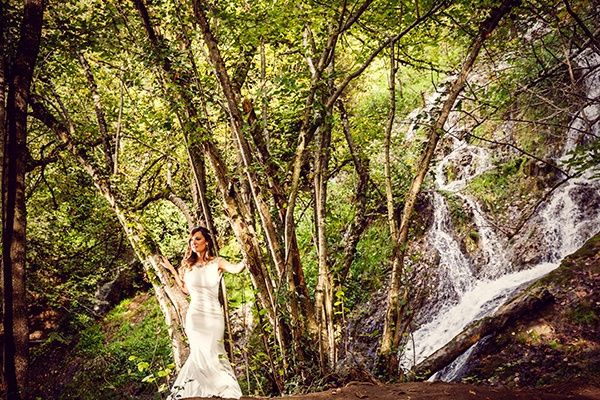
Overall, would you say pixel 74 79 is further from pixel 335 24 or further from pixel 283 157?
pixel 335 24

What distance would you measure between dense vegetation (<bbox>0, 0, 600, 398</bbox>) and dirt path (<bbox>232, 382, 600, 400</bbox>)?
3.18 feet

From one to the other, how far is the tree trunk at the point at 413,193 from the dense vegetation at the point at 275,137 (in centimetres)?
2

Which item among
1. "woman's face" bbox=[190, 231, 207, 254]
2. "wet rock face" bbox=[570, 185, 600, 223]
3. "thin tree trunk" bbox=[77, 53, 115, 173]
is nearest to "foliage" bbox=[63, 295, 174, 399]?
"thin tree trunk" bbox=[77, 53, 115, 173]

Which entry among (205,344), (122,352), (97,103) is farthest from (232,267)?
(122,352)

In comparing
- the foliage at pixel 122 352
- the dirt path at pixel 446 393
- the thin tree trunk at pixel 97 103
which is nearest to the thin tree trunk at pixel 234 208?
the dirt path at pixel 446 393

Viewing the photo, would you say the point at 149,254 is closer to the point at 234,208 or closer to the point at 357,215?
the point at 234,208

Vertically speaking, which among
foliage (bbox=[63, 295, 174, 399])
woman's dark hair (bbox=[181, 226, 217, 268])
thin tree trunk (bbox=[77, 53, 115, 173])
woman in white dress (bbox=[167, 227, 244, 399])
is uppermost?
thin tree trunk (bbox=[77, 53, 115, 173])

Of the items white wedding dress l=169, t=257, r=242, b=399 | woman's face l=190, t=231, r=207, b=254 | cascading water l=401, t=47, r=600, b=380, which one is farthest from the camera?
cascading water l=401, t=47, r=600, b=380

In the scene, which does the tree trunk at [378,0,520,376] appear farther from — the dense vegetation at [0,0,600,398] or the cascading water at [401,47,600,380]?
the cascading water at [401,47,600,380]

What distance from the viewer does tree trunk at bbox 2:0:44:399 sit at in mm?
3580

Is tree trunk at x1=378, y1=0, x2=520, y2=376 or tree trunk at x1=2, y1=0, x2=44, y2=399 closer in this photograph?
tree trunk at x1=2, y1=0, x2=44, y2=399

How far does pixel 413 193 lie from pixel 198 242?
8.55 ft

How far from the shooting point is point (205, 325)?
212 inches

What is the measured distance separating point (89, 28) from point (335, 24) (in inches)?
144
